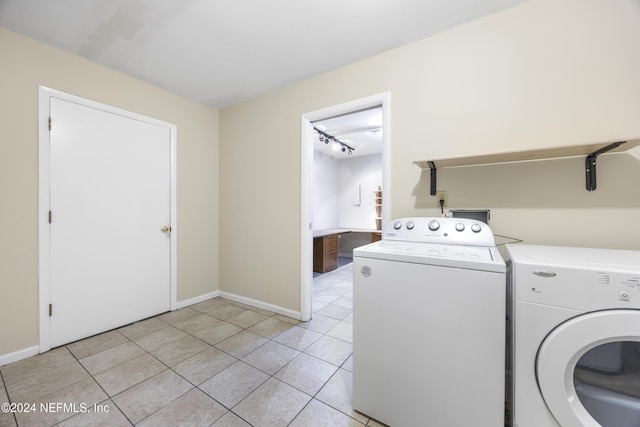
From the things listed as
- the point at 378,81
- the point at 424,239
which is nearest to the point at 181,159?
the point at 378,81

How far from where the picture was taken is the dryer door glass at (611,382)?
0.84 metres

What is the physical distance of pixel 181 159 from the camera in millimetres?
2744

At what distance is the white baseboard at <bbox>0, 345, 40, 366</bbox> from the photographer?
1.70 meters

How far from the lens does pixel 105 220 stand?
2201 millimetres

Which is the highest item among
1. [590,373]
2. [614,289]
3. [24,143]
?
[24,143]

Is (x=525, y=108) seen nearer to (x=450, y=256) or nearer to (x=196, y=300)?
(x=450, y=256)

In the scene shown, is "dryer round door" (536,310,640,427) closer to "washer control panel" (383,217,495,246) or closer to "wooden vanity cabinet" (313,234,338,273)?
"washer control panel" (383,217,495,246)

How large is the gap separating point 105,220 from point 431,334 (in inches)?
109

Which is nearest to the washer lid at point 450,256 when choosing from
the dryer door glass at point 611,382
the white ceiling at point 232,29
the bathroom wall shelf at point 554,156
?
the dryer door glass at point 611,382

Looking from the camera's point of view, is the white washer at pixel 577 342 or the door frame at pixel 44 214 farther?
the door frame at pixel 44 214

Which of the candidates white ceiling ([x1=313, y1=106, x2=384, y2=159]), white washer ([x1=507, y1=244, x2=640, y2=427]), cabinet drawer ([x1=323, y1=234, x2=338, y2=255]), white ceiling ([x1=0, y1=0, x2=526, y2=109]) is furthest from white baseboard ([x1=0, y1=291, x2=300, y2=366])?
white ceiling ([x1=0, y1=0, x2=526, y2=109])

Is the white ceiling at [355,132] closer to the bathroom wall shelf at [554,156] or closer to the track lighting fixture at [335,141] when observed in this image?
the track lighting fixture at [335,141]

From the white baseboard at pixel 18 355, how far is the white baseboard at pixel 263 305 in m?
1.58

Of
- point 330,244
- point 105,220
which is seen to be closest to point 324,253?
point 330,244
